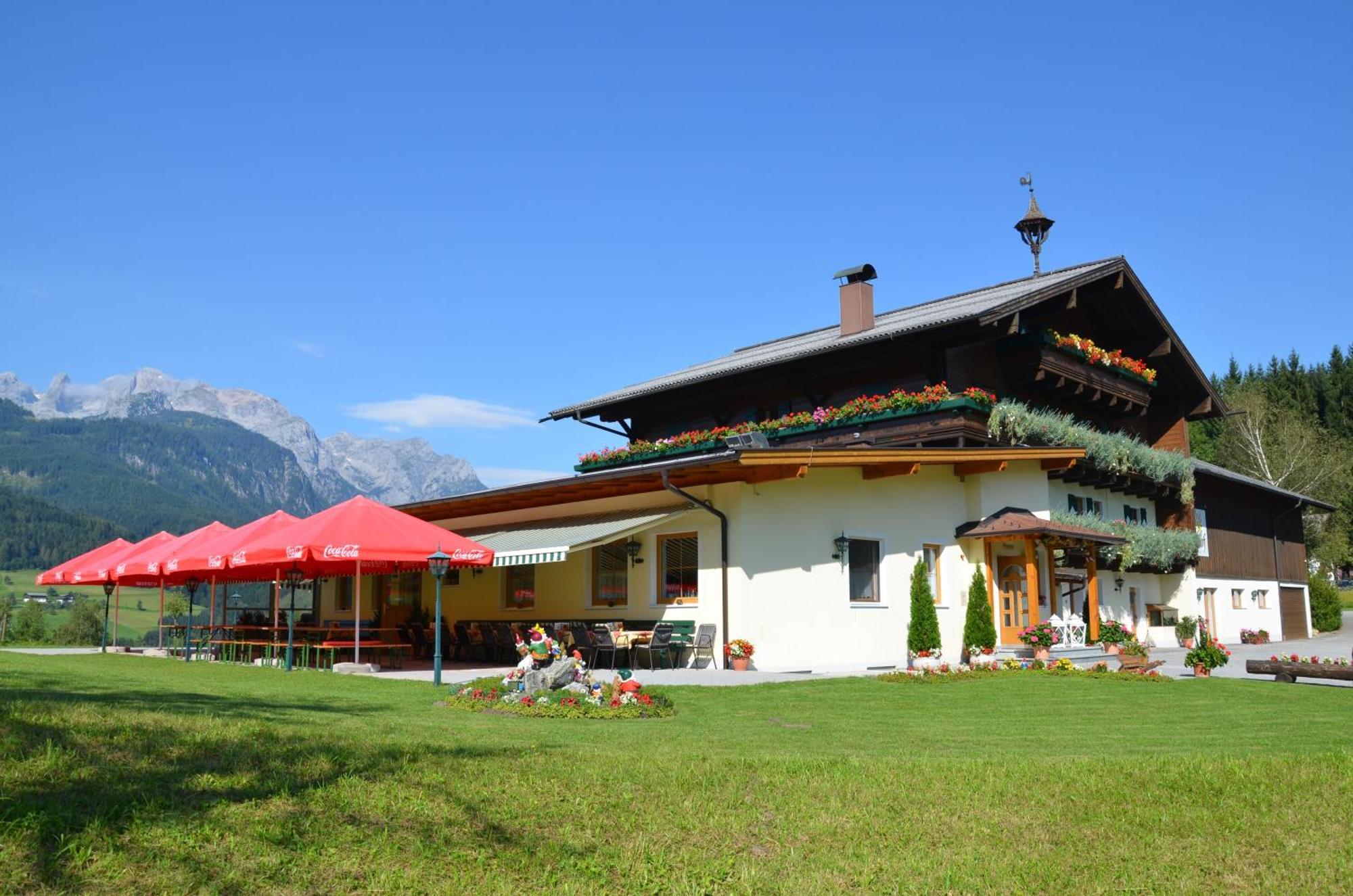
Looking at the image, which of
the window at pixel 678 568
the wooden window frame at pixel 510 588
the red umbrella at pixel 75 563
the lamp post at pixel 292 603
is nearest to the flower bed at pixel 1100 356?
the window at pixel 678 568

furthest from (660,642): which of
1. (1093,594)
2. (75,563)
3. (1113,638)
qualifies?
(75,563)

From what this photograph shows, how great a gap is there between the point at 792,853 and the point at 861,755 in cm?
233

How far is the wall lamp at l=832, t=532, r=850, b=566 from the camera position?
17.5m

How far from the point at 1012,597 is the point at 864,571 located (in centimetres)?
391

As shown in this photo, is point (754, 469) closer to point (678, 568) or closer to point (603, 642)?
point (678, 568)

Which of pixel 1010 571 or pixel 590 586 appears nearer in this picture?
pixel 590 586

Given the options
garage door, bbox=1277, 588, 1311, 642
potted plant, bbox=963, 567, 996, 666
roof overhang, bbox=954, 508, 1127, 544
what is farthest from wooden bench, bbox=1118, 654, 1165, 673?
garage door, bbox=1277, 588, 1311, 642

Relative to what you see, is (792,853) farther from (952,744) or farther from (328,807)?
(952,744)

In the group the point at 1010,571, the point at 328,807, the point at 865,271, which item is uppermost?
the point at 865,271

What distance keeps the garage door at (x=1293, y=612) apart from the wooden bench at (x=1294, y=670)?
21.5m

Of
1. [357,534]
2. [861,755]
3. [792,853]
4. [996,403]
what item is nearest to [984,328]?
[996,403]

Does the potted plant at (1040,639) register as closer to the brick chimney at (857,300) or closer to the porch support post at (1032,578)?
the porch support post at (1032,578)

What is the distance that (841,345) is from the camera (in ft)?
70.6

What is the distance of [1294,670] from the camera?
14.9m
